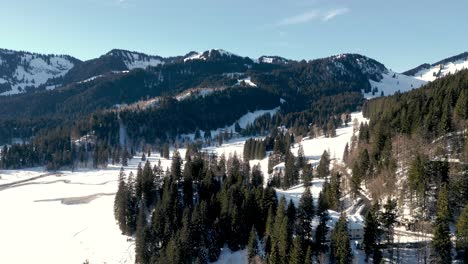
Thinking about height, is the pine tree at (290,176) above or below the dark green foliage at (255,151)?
below

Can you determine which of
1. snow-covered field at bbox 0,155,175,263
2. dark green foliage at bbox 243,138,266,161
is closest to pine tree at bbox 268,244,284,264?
snow-covered field at bbox 0,155,175,263

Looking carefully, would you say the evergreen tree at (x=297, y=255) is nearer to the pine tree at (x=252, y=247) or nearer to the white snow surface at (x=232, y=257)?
the pine tree at (x=252, y=247)

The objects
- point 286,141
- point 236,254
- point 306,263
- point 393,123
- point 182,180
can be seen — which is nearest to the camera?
point 306,263

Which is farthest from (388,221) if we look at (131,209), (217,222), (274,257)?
(131,209)

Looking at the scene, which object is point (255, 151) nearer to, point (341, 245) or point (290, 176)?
point (290, 176)

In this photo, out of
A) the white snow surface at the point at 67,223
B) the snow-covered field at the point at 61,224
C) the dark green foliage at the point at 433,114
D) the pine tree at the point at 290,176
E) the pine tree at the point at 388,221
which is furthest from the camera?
the pine tree at the point at 290,176

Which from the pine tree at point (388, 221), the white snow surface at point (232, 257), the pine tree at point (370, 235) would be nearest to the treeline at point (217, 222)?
the white snow surface at point (232, 257)

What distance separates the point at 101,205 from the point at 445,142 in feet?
312

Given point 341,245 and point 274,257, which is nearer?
point 341,245

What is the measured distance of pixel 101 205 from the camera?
400 feet

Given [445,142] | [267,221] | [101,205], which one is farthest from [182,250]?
[445,142]

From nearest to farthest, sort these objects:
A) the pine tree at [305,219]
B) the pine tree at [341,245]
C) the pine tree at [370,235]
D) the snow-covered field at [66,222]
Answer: the pine tree at [341,245]
the pine tree at [370,235]
the pine tree at [305,219]
the snow-covered field at [66,222]

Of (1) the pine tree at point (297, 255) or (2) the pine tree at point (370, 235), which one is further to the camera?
(2) the pine tree at point (370, 235)

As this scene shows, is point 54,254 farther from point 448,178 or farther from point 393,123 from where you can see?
point 393,123
